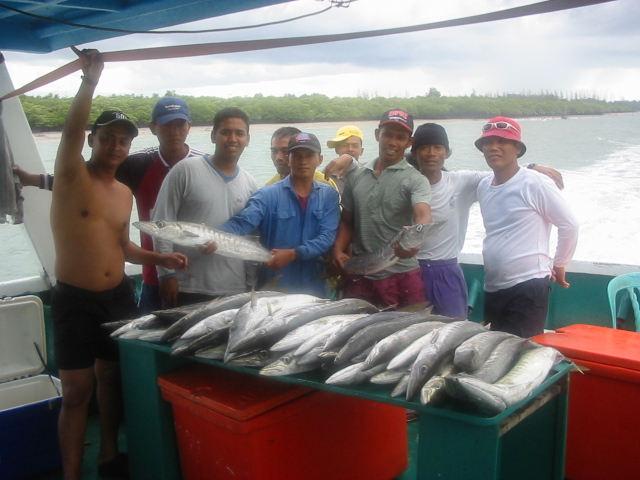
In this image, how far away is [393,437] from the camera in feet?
9.58

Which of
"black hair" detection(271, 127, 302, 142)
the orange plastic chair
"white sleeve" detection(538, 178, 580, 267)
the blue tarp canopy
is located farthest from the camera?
"black hair" detection(271, 127, 302, 142)

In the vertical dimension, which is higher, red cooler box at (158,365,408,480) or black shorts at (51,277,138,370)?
black shorts at (51,277,138,370)

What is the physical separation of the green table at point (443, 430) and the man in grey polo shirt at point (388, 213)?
1114 mm

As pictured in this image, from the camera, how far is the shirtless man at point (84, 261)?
9.43ft

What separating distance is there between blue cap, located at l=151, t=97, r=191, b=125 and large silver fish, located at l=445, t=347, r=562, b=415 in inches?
114

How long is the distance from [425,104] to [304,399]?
11.9m

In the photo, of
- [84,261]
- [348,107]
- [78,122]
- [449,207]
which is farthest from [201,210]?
[348,107]

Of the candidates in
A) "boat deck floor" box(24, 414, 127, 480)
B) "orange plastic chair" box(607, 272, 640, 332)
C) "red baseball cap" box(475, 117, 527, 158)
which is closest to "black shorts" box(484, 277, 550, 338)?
"orange plastic chair" box(607, 272, 640, 332)

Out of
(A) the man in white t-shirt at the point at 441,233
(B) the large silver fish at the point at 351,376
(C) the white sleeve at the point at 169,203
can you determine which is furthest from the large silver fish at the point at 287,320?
(A) the man in white t-shirt at the point at 441,233

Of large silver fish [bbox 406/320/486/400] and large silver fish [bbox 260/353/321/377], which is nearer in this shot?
large silver fish [bbox 406/320/486/400]

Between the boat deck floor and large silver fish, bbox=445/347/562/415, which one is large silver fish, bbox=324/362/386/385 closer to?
large silver fish, bbox=445/347/562/415

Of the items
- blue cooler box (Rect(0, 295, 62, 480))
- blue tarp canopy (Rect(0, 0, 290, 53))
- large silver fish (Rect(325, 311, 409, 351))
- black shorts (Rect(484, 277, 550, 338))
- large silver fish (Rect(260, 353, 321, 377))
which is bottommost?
blue cooler box (Rect(0, 295, 62, 480))

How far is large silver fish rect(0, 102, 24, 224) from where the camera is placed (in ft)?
12.5

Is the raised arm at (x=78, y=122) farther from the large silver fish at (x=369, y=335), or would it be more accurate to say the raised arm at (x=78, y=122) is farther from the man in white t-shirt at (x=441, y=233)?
the man in white t-shirt at (x=441, y=233)
